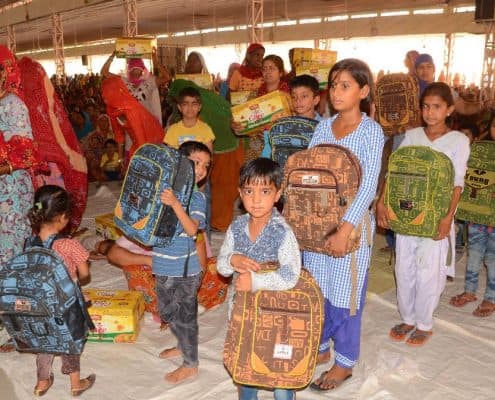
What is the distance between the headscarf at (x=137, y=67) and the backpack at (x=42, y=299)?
9.09ft

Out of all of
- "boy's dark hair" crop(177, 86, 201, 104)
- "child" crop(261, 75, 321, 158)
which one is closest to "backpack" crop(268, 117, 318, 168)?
"child" crop(261, 75, 321, 158)

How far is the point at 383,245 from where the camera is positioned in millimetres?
5082

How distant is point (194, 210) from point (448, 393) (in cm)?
160

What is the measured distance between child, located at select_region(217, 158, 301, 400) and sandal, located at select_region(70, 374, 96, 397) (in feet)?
3.63

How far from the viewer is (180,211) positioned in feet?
8.01

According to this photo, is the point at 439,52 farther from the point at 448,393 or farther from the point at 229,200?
the point at 448,393


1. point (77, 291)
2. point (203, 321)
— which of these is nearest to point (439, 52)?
point (203, 321)

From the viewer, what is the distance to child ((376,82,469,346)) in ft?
9.80

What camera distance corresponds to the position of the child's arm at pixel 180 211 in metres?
2.40

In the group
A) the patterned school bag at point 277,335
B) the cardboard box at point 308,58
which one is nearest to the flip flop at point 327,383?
the patterned school bag at point 277,335

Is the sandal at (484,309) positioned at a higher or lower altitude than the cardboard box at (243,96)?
lower

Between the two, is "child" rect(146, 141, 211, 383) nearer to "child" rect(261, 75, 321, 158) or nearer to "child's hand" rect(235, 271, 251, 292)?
"child's hand" rect(235, 271, 251, 292)

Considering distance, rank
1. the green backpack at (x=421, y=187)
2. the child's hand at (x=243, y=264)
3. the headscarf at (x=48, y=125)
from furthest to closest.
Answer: the headscarf at (x=48, y=125)
the green backpack at (x=421, y=187)
the child's hand at (x=243, y=264)

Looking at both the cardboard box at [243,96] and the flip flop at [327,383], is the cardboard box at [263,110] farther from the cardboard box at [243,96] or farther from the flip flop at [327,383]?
the flip flop at [327,383]
